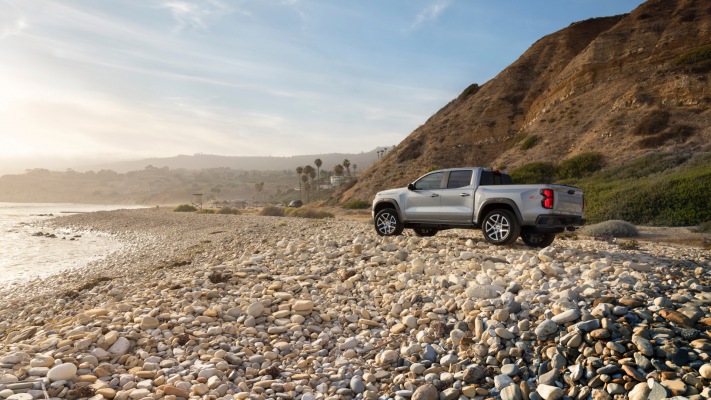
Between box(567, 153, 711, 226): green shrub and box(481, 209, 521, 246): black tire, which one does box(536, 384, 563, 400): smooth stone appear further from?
box(567, 153, 711, 226): green shrub

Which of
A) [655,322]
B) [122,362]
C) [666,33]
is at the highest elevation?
[666,33]

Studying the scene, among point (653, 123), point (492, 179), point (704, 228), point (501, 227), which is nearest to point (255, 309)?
point (501, 227)

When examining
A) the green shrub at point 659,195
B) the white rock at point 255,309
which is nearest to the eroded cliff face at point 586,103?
the green shrub at point 659,195

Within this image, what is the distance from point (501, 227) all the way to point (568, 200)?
1695 mm

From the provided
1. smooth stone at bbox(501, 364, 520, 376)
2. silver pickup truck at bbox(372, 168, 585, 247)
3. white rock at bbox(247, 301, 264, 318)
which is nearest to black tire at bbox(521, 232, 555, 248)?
silver pickup truck at bbox(372, 168, 585, 247)

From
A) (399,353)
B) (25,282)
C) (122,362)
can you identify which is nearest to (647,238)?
(399,353)

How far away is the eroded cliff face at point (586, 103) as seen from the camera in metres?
32.6

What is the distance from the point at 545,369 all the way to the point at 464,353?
3.41 ft

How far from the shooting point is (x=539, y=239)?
11.1 metres

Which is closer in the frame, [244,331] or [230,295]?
[244,331]

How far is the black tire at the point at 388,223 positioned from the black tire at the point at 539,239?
148 inches

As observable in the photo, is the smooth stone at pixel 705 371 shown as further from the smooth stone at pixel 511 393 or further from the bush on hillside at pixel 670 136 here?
the bush on hillside at pixel 670 136

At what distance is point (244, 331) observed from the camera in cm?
681

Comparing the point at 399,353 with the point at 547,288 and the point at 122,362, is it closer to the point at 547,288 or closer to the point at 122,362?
the point at 547,288
